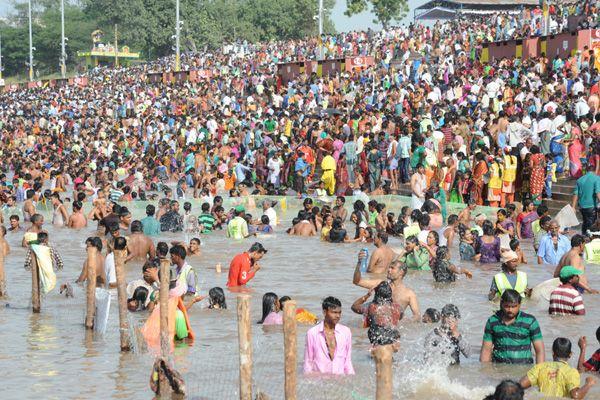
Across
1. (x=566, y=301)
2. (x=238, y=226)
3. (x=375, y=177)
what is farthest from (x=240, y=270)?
(x=375, y=177)

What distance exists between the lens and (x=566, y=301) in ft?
44.3

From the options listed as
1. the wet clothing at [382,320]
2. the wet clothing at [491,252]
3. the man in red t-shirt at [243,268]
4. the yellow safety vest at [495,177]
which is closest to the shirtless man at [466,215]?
the yellow safety vest at [495,177]

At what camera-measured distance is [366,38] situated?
47.0m

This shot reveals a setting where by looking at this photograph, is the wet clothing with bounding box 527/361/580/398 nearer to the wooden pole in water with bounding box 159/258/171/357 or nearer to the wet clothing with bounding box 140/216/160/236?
the wooden pole in water with bounding box 159/258/171/357

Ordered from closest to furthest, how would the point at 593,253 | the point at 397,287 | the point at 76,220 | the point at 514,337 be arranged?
the point at 514,337
the point at 397,287
the point at 593,253
the point at 76,220

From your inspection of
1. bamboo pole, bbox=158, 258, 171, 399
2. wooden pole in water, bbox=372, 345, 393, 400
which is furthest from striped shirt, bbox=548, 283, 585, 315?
wooden pole in water, bbox=372, 345, 393, 400

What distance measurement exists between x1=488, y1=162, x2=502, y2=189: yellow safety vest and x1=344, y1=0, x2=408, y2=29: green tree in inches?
2245

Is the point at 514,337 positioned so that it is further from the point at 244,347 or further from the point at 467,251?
the point at 467,251

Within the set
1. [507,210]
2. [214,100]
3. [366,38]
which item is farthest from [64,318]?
[366,38]

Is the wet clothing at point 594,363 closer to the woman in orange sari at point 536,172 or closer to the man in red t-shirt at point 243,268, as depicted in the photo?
the man in red t-shirt at point 243,268

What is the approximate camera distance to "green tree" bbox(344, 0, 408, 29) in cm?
7731

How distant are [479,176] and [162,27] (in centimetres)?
7973

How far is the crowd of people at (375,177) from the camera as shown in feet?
41.6

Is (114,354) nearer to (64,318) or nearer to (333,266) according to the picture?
(64,318)
